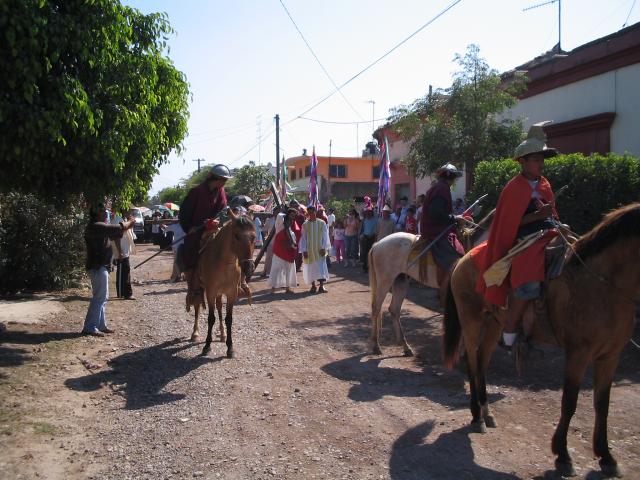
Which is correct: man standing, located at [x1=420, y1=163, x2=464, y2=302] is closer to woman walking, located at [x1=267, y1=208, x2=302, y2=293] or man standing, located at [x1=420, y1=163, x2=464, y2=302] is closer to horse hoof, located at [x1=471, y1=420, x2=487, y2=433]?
horse hoof, located at [x1=471, y1=420, x2=487, y2=433]

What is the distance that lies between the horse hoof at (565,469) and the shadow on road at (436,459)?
0.35m

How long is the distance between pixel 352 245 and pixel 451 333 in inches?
582

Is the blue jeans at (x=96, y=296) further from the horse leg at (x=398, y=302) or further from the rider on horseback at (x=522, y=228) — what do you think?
the rider on horseback at (x=522, y=228)

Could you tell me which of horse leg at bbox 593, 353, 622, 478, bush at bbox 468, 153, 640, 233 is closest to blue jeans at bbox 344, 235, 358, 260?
bush at bbox 468, 153, 640, 233

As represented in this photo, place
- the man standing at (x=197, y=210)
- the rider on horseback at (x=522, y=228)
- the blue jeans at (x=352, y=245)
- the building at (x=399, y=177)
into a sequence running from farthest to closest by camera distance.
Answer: the building at (x=399, y=177), the blue jeans at (x=352, y=245), the man standing at (x=197, y=210), the rider on horseback at (x=522, y=228)

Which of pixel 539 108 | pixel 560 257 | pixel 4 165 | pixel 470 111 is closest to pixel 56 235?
pixel 4 165

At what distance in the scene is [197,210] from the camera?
9.06m

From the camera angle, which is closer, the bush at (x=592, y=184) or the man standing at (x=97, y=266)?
the man standing at (x=97, y=266)

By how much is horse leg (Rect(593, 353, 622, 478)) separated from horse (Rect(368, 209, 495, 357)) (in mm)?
3779

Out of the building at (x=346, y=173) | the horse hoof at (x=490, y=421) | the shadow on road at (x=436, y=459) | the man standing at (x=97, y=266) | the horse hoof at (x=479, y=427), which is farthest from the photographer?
the building at (x=346, y=173)

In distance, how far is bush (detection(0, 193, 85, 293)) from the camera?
12.6 m

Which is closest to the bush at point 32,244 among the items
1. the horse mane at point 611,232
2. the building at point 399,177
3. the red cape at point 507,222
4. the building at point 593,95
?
the red cape at point 507,222

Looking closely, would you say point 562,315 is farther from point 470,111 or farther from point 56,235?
point 56,235

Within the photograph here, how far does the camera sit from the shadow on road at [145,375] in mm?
6461
